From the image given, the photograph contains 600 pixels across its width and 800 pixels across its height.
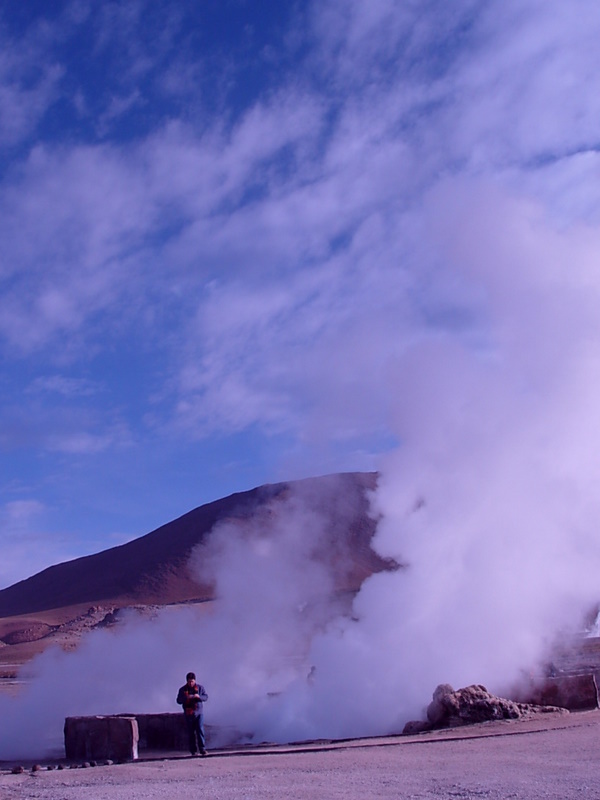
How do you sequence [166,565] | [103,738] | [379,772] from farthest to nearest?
[166,565], [103,738], [379,772]

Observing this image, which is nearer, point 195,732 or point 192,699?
point 192,699

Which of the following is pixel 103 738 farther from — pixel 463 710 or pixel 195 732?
pixel 463 710

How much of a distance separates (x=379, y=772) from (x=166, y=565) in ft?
327

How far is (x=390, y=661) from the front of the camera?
20.7 meters

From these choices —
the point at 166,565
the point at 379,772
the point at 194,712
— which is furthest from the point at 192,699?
the point at 166,565

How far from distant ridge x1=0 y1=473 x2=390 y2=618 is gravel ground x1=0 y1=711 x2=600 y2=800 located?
1889 inches

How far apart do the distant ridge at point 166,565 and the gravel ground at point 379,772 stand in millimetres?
47992

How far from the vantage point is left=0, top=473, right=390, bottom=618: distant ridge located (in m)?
82.4

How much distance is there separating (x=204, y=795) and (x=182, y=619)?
1863 centimetres

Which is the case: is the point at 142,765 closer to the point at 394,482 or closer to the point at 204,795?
the point at 204,795

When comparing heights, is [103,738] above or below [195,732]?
above

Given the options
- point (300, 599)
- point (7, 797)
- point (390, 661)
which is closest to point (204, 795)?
point (7, 797)

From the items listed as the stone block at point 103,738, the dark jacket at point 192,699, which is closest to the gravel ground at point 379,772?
the dark jacket at point 192,699

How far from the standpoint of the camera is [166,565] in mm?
108938
